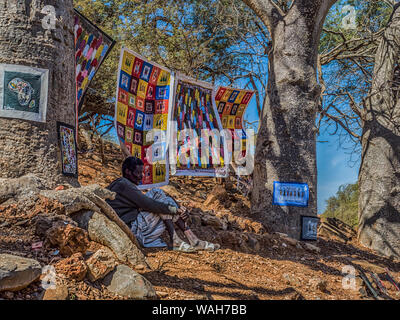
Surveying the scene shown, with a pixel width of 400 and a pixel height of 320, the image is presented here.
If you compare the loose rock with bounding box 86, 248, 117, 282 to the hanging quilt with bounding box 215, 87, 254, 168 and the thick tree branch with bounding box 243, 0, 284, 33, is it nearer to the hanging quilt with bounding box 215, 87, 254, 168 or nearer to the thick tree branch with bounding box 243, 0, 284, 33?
the thick tree branch with bounding box 243, 0, 284, 33

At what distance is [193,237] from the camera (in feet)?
12.7

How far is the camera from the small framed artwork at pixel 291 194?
5379 mm

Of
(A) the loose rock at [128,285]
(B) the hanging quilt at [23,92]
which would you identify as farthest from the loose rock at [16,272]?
(B) the hanging quilt at [23,92]

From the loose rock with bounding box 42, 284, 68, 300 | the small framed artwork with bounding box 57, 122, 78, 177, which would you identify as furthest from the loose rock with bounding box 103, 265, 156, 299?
the small framed artwork with bounding box 57, 122, 78, 177

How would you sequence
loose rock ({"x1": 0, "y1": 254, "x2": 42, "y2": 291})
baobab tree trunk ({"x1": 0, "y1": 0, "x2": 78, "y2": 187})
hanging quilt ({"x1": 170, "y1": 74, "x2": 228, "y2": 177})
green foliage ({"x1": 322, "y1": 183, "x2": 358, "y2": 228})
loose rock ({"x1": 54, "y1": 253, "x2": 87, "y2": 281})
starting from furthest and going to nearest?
green foliage ({"x1": 322, "y1": 183, "x2": 358, "y2": 228}), hanging quilt ({"x1": 170, "y1": 74, "x2": 228, "y2": 177}), baobab tree trunk ({"x1": 0, "y1": 0, "x2": 78, "y2": 187}), loose rock ({"x1": 54, "y1": 253, "x2": 87, "y2": 281}), loose rock ({"x1": 0, "y1": 254, "x2": 42, "y2": 291})

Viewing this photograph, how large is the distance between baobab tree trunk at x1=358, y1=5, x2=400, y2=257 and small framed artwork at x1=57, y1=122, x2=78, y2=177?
5228mm

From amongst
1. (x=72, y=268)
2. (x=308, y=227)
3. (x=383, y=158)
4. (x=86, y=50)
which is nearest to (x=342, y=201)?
(x=383, y=158)

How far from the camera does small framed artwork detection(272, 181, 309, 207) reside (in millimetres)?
5379

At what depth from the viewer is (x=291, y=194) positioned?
539cm

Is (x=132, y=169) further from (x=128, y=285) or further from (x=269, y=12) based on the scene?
(x=269, y=12)

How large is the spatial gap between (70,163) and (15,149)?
0.52 metres

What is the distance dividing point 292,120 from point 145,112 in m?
2.10

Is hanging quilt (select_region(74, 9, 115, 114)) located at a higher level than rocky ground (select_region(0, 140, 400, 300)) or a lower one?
higher

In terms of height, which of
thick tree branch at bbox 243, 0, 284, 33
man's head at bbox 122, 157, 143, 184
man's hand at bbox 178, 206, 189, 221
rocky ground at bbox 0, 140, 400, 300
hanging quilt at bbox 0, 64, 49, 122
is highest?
thick tree branch at bbox 243, 0, 284, 33
